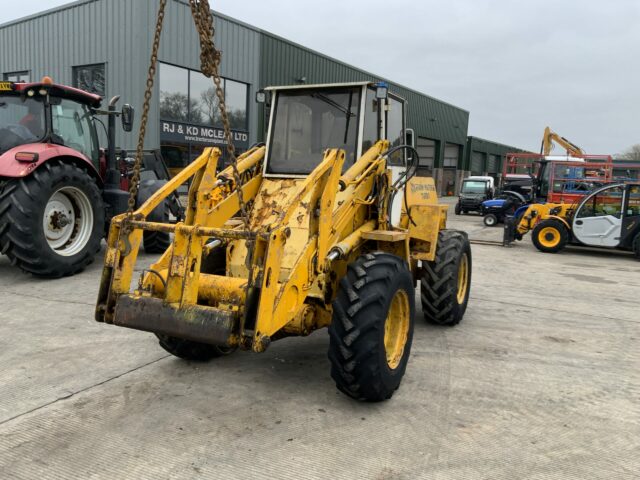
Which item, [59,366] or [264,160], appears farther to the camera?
[264,160]

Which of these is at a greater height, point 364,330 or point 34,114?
point 34,114

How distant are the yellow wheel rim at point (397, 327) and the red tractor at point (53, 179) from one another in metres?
4.82

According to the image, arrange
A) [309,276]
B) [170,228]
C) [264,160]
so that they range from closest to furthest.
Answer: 1. [170,228]
2. [309,276]
3. [264,160]

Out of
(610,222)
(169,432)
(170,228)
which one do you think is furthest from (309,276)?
(610,222)

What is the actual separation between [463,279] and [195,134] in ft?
42.6

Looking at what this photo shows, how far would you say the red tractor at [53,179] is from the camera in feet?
20.9

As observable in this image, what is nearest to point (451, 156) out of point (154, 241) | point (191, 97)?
point (191, 97)

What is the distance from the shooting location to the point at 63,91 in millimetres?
7367

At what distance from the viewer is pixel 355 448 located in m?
2.93

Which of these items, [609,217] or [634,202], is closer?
[634,202]

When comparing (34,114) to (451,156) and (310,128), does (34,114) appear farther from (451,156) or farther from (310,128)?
(451,156)

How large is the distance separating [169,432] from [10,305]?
11.7 ft

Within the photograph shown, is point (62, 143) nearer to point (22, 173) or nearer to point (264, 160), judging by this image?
point (22, 173)

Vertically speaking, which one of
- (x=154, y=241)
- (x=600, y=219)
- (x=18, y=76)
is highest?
(x=18, y=76)
